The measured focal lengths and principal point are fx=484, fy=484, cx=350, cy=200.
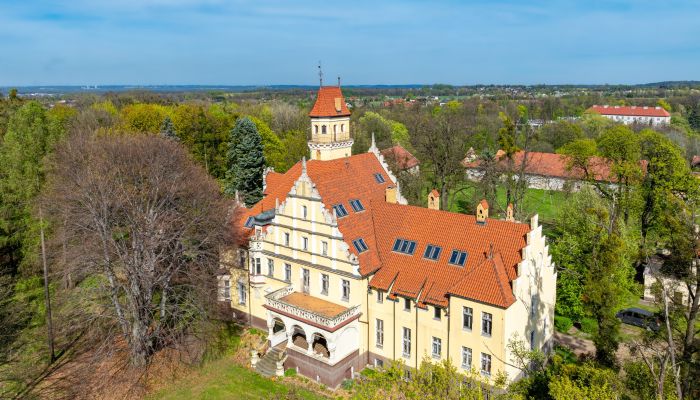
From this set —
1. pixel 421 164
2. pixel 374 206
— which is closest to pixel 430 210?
pixel 374 206

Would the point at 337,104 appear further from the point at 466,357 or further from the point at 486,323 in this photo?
the point at 466,357

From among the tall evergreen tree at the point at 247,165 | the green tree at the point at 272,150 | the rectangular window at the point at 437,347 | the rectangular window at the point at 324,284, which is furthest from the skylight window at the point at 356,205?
the green tree at the point at 272,150

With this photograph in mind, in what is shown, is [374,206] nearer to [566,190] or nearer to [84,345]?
[84,345]

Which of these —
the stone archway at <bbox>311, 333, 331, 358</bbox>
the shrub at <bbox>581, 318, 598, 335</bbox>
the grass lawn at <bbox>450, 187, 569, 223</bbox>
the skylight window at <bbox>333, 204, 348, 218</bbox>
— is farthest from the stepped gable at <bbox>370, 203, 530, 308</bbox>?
the grass lawn at <bbox>450, 187, 569, 223</bbox>

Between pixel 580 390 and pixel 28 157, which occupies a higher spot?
pixel 28 157

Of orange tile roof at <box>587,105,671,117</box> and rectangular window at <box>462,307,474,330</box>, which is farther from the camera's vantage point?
orange tile roof at <box>587,105,671,117</box>

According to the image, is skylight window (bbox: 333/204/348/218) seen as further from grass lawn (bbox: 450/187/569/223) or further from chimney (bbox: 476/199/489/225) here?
grass lawn (bbox: 450/187/569/223)
